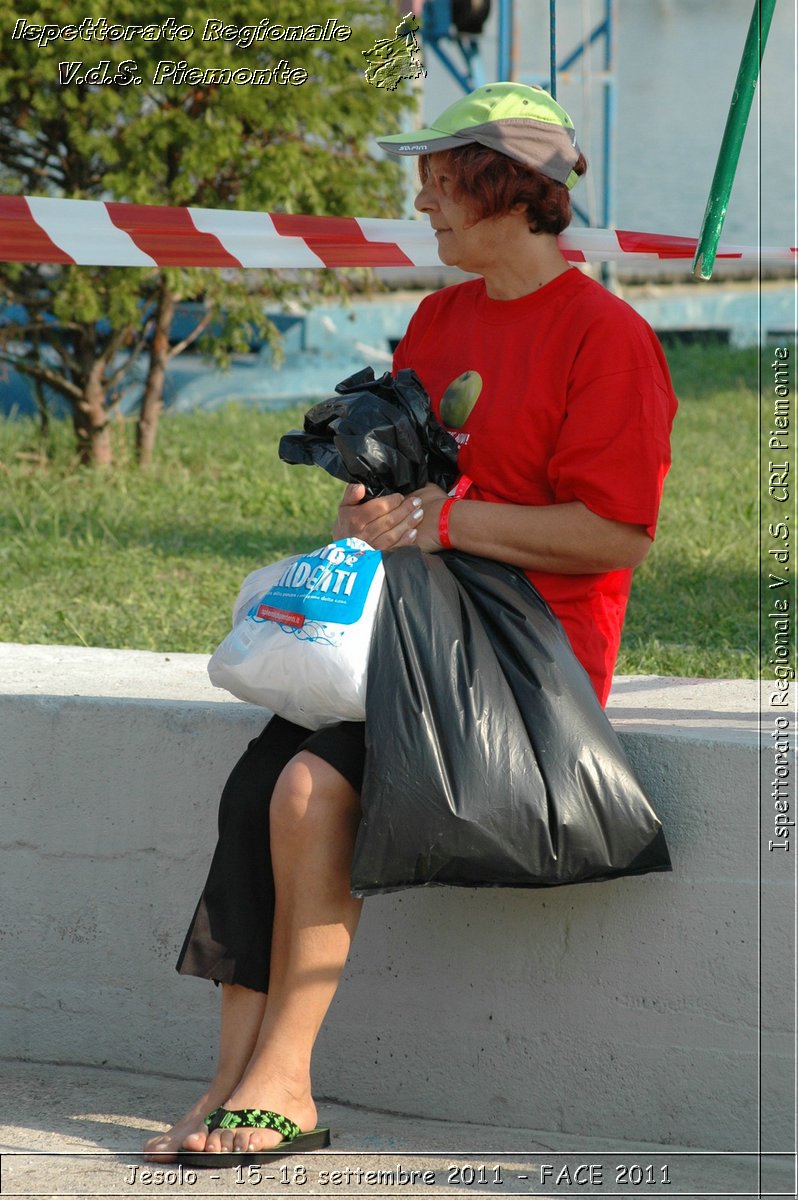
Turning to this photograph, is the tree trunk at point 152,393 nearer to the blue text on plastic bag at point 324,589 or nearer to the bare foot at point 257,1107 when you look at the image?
the blue text on plastic bag at point 324,589

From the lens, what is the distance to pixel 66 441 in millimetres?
7227

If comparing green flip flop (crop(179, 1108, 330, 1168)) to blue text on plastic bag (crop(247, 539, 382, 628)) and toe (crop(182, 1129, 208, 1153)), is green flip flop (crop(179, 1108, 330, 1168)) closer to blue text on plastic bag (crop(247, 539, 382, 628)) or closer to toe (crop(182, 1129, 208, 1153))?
toe (crop(182, 1129, 208, 1153))

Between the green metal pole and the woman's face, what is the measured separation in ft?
1.08

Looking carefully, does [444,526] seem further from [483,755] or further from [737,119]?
[737,119]

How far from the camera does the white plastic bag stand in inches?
92.1

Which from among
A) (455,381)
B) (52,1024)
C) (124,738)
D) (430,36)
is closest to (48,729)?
(124,738)

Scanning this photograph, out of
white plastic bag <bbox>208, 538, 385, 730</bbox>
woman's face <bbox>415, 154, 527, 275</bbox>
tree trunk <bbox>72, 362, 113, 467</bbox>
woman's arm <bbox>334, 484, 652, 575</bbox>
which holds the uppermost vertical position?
woman's face <bbox>415, 154, 527, 275</bbox>

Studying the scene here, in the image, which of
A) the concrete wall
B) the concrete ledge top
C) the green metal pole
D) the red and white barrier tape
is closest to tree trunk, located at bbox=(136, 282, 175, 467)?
the red and white barrier tape

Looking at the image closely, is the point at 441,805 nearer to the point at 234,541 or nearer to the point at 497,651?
the point at 497,651

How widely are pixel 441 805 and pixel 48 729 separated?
0.98 meters

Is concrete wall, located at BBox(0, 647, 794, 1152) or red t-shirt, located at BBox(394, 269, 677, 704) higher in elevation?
red t-shirt, located at BBox(394, 269, 677, 704)

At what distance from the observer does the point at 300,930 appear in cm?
239

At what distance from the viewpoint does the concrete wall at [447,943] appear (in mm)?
2564

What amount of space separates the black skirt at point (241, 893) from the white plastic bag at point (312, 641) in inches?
3.2
